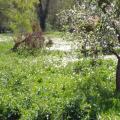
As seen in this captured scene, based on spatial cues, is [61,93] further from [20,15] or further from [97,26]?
[20,15]

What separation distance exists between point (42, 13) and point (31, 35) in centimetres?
3133

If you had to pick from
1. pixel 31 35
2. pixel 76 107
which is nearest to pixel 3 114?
pixel 76 107

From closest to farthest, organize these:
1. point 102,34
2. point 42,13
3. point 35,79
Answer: point 102,34
point 35,79
point 42,13

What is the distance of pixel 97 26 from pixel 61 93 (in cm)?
214

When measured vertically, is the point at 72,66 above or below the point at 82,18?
below

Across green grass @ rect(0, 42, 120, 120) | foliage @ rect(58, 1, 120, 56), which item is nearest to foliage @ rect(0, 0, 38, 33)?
green grass @ rect(0, 42, 120, 120)

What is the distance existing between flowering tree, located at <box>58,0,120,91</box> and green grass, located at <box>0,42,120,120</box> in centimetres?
106

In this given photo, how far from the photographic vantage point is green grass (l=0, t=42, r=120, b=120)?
9.18 metres

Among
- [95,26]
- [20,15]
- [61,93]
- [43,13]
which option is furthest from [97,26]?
[43,13]

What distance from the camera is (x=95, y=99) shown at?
439 inches

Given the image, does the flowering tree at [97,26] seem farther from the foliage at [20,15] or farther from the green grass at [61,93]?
the foliage at [20,15]

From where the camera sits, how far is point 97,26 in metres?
12.3

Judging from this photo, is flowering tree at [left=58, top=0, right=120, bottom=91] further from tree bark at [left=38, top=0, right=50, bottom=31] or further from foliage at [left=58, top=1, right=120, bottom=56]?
tree bark at [left=38, top=0, right=50, bottom=31]

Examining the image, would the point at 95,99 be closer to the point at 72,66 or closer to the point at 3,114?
the point at 3,114
